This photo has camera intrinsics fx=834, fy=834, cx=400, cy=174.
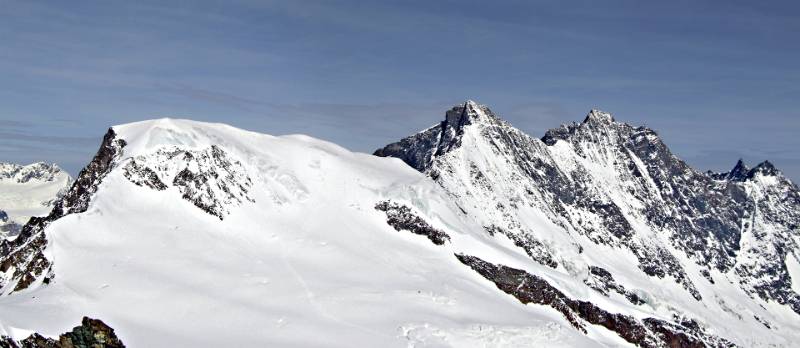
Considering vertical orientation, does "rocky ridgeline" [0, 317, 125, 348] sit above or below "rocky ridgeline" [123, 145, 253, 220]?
below

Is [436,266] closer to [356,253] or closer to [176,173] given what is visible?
[356,253]

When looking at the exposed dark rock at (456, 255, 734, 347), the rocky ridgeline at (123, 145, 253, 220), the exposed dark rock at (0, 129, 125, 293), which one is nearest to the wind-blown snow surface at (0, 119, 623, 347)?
the rocky ridgeline at (123, 145, 253, 220)

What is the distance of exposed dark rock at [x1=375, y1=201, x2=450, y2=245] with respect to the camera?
135m

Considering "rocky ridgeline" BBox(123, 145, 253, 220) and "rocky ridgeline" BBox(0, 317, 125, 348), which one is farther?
"rocky ridgeline" BBox(123, 145, 253, 220)

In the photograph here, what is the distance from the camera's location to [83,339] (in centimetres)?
7662

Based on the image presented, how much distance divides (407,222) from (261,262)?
1322 inches

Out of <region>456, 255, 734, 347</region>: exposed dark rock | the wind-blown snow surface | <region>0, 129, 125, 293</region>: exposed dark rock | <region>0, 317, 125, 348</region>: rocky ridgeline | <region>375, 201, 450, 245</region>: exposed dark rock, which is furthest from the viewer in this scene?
<region>375, 201, 450, 245</region>: exposed dark rock

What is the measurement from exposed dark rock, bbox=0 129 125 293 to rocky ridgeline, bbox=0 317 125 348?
13851 millimetres

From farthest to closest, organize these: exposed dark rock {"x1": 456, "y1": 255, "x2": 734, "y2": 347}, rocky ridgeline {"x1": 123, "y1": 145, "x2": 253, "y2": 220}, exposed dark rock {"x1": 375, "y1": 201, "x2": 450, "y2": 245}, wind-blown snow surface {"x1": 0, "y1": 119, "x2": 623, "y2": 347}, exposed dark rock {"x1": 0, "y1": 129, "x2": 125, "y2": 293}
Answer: exposed dark rock {"x1": 375, "y1": 201, "x2": 450, "y2": 245} < exposed dark rock {"x1": 456, "y1": 255, "x2": 734, "y2": 347} < rocky ridgeline {"x1": 123, "y1": 145, "x2": 253, "y2": 220} < exposed dark rock {"x1": 0, "y1": 129, "x2": 125, "y2": 293} < wind-blown snow surface {"x1": 0, "y1": 119, "x2": 623, "y2": 347}

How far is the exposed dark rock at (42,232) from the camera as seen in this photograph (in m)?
93.6

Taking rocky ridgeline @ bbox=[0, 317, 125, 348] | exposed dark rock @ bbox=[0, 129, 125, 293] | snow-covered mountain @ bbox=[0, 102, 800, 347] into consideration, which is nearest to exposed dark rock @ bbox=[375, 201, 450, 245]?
snow-covered mountain @ bbox=[0, 102, 800, 347]

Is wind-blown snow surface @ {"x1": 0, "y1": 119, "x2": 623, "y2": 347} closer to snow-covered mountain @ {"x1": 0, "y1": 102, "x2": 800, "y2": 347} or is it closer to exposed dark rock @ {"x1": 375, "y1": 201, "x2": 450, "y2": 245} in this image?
snow-covered mountain @ {"x1": 0, "y1": 102, "x2": 800, "y2": 347}

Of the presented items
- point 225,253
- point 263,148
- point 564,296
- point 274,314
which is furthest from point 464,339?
point 263,148

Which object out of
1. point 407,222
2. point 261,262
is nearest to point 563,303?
point 407,222
